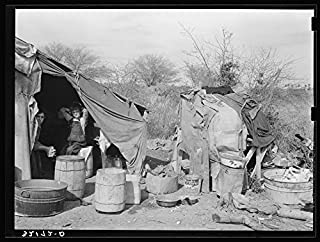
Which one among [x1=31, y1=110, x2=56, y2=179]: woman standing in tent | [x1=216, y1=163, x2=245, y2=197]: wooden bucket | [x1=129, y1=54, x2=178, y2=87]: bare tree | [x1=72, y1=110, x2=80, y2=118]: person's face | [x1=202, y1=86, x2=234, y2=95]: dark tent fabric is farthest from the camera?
[x1=129, y1=54, x2=178, y2=87]: bare tree

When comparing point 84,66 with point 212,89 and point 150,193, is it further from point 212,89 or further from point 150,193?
point 150,193

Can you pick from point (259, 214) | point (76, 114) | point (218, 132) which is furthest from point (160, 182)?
point (76, 114)

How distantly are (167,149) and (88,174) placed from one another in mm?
5206

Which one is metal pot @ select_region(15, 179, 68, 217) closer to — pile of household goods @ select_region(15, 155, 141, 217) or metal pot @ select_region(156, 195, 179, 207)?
pile of household goods @ select_region(15, 155, 141, 217)

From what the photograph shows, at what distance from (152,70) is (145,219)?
20.7 meters

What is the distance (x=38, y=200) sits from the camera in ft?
19.9

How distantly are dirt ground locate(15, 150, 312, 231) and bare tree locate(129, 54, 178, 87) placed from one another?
657 inches

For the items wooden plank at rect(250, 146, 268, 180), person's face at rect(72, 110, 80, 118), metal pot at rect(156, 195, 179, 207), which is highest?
person's face at rect(72, 110, 80, 118)

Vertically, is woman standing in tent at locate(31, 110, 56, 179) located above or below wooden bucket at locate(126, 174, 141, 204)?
above

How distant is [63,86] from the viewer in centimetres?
971

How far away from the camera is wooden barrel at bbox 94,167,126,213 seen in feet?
21.2

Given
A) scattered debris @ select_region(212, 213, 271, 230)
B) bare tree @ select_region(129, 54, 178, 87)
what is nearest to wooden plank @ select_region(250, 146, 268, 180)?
scattered debris @ select_region(212, 213, 271, 230)

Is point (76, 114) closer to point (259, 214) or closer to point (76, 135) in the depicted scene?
point (76, 135)

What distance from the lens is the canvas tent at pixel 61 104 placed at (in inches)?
271
